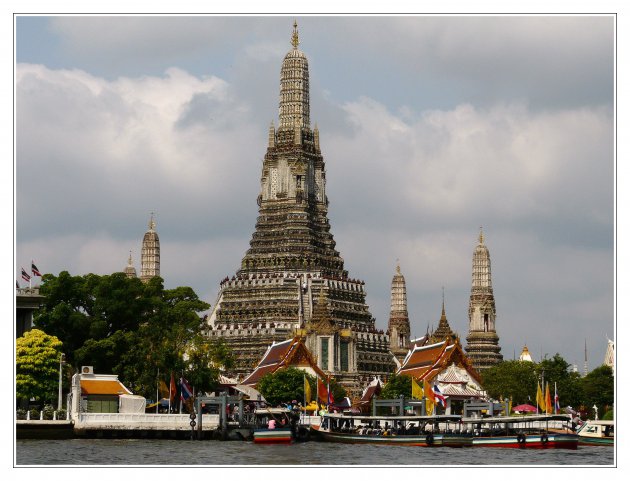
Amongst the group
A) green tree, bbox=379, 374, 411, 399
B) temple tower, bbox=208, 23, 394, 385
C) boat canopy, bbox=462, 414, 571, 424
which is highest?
temple tower, bbox=208, 23, 394, 385

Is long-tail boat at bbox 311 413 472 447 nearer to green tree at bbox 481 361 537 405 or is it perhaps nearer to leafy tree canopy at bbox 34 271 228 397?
leafy tree canopy at bbox 34 271 228 397

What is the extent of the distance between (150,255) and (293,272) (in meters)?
25.2

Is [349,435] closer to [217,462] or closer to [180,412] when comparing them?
[180,412]

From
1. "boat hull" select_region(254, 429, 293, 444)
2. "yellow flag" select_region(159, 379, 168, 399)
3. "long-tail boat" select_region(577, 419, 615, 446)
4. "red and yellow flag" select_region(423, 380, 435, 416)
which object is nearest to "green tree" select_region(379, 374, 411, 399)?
"red and yellow flag" select_region(423, 380, 435, 416)

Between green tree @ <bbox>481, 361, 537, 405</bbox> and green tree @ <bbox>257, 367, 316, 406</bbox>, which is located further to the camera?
green tree @ <bbox>481, 361, 537, 405</bbox>

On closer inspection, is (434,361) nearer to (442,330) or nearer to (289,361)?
(289,361)

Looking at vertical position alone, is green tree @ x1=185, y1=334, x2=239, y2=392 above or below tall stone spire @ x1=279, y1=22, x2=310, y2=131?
below

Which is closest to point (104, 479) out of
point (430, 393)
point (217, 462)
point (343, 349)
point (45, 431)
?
point (217, 462)

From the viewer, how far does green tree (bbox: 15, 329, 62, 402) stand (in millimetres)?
82312

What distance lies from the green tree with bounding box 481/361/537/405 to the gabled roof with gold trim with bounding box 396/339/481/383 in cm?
Answer: 242

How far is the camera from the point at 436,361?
365 feet

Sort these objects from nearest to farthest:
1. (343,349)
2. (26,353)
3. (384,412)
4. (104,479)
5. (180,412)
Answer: (104,479) → (26,353) → (180,412) → (384,412) → (343,349)

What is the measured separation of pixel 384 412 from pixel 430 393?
14118 mm

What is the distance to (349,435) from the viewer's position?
79.8 m
